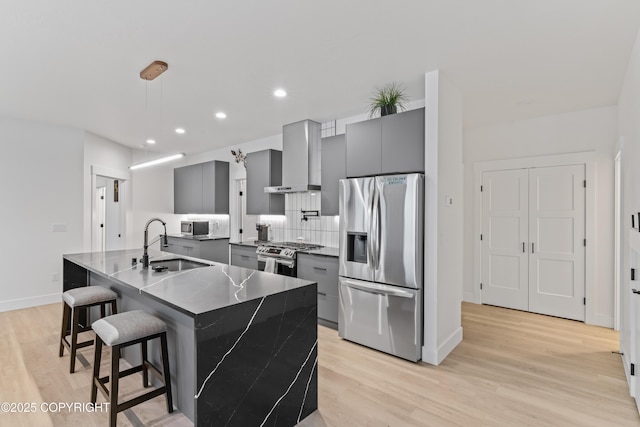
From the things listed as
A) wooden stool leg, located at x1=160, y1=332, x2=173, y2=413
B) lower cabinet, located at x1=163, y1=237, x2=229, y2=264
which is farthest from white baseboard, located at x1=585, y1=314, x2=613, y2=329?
lower cabinet, located at x1=163, y1=237, x2=229, y2=264

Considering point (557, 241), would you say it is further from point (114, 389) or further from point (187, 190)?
point (187, 190)

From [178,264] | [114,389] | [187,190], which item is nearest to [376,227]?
[178,264]

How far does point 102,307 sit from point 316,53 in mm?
3006

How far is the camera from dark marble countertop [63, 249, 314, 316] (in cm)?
174

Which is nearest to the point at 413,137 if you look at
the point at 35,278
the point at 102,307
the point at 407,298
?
the point at 407,298

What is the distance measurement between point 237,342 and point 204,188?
Result: 4.91 metres

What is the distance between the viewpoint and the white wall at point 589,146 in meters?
3.78

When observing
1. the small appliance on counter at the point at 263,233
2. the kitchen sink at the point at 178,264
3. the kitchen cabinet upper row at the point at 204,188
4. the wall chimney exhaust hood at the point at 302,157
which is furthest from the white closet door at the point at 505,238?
the kitchen cabinet upper row at the point at 204,188

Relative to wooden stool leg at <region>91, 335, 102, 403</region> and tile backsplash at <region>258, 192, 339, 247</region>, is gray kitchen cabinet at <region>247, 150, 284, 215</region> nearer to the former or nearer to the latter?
tile backsplash at <region>258, 192, 339, 247</region>

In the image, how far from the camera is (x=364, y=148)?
3.28 meters

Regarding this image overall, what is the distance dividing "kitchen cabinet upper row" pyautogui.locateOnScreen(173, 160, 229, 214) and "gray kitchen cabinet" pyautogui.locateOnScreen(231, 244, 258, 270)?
136cm

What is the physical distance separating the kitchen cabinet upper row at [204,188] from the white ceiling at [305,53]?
1.99m

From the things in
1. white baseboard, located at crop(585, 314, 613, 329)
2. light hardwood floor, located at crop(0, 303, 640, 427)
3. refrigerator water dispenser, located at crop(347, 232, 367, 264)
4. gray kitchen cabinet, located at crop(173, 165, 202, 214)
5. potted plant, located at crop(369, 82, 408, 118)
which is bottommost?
light hardwood floor, located at crop(0, 303, 640, 427)

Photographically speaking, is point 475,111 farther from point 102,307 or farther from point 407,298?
→ point 102,307
